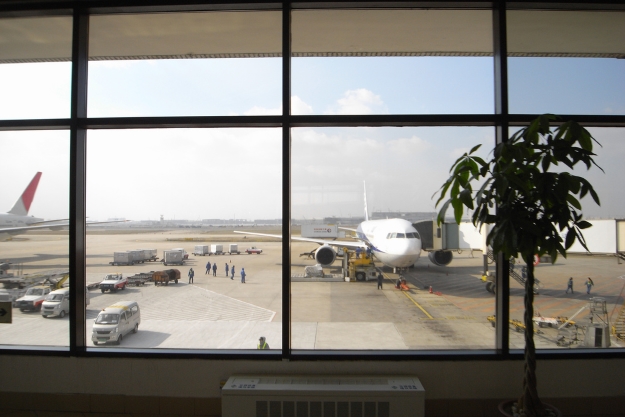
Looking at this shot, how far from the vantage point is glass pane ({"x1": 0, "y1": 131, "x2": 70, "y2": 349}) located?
2.67m

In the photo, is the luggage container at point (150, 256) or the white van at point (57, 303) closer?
the white van at point (57, 303)

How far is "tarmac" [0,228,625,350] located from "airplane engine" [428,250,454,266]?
39cm

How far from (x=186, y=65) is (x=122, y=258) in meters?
1.65

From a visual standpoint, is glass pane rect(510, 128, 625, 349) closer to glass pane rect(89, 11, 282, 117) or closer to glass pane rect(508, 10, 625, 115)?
glass pane rect(508, 10, 625, 115)

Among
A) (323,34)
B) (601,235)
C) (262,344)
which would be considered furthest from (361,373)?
(323,34)

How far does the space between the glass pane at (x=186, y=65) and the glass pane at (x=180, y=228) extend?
0.20 meters

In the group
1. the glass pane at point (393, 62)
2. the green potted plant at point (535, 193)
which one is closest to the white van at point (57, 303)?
the glass pane at point (393, 62)

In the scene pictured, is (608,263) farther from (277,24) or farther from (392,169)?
(277,24)

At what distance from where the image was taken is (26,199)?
2.78 metres

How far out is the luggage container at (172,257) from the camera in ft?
9.68

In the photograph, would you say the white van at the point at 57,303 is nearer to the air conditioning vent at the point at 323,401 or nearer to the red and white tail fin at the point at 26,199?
the red and white tail fin at the point at 26,199

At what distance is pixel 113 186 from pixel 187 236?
0.70m

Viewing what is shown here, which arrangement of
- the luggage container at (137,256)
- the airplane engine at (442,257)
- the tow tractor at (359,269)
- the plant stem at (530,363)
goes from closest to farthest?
the plant stem at (530,363), the luggage container at (137,256), the airplane engine at (442,257), the tow tractor at (359,269)

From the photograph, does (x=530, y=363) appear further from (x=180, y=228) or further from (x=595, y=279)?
(x=180, y=228)
